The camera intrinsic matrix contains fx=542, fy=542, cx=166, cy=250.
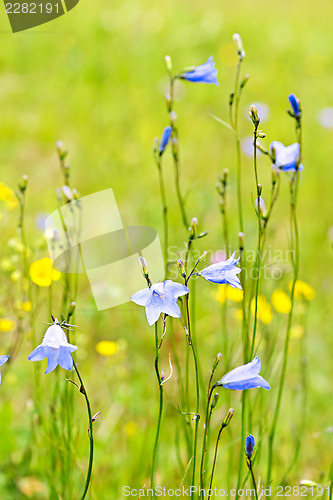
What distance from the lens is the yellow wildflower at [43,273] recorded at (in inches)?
70.4

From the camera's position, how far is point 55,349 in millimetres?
979

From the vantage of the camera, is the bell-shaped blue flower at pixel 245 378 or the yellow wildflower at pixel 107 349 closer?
the bell-shaped blue flower at pixel 245 378

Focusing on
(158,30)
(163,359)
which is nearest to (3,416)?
(163,359)

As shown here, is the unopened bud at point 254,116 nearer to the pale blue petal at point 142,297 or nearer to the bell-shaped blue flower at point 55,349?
the pale blue petal at point 142,297

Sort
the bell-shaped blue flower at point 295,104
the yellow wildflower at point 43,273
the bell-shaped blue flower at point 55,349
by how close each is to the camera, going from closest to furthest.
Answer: the bell-shaped blue flower at point 55,349
the bell-shaped blue flower at point 295,104
the yellow wildflower at point 43,273

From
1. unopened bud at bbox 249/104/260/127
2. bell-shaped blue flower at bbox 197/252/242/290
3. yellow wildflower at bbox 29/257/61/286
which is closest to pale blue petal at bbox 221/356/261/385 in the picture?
bell-shaped blue flower at bbox 197/252/242/290

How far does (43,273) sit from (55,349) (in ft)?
2.98

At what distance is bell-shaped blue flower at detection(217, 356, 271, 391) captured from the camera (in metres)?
0.99

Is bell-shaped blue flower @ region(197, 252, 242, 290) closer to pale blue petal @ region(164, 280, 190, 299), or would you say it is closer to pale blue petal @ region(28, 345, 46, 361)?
pale blue petal @ region(164, 280, 190, 299)

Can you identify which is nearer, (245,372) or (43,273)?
(245,372)

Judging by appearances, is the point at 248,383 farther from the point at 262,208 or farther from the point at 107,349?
the point at 107,349

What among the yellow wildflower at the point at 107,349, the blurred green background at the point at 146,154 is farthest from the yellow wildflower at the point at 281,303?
the yellow wildflower at the point at 107,349

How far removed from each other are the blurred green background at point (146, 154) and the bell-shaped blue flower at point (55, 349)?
2.70 feet

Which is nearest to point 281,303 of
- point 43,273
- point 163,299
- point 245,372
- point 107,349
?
point 107,349
